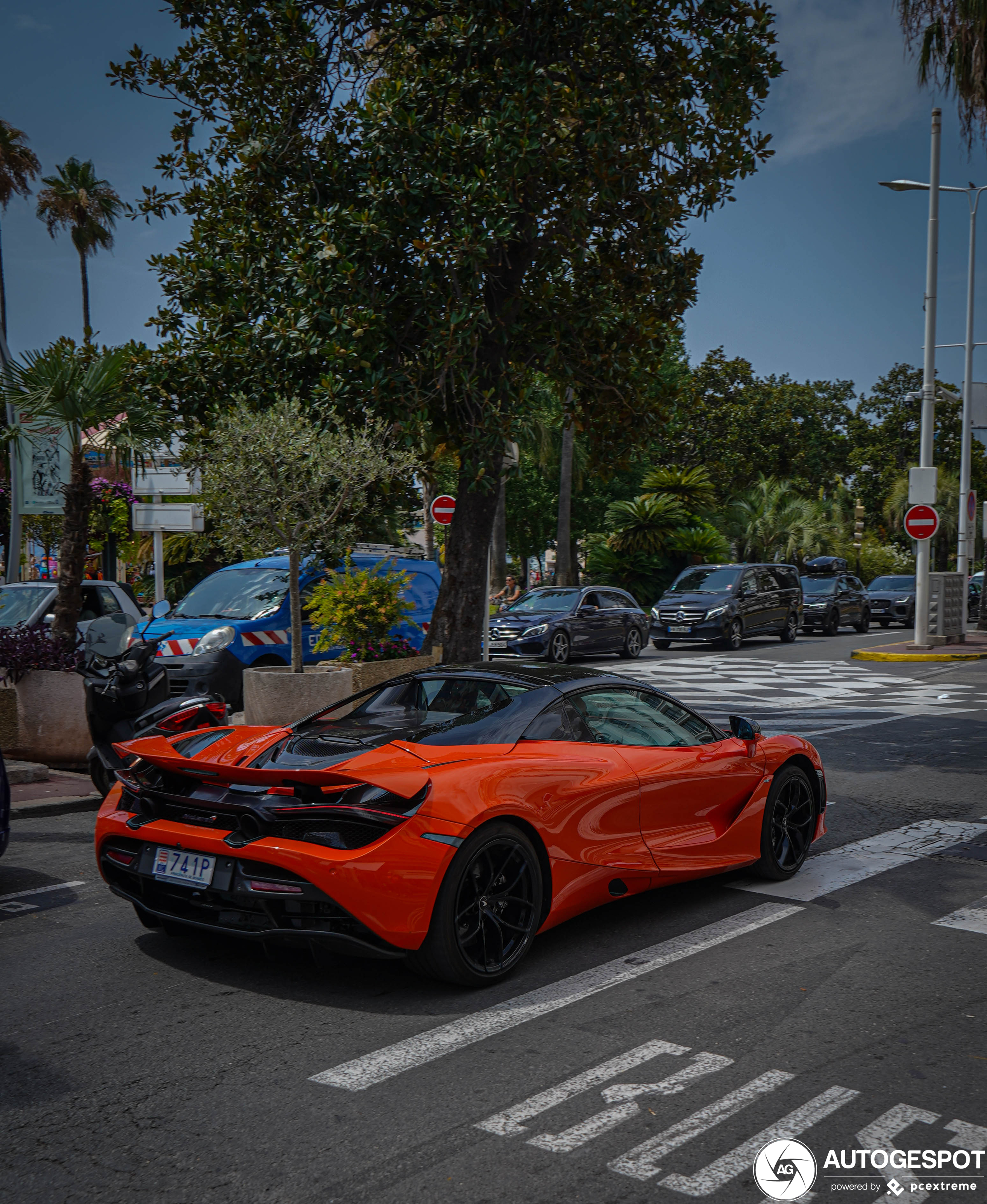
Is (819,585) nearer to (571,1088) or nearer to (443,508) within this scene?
(443,508)

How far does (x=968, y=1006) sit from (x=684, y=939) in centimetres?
128

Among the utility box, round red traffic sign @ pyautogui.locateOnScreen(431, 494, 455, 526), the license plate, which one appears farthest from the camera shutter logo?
the utility box

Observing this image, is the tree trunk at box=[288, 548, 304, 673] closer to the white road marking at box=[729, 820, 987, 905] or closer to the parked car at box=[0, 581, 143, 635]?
the parked car at box=[0, 581, 143, 635]

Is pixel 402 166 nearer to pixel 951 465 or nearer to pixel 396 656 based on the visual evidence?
pixel 396 656

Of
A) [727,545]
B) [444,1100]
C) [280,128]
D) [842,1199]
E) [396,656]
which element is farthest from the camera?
[727,545]

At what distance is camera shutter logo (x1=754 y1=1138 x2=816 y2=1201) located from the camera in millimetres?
3111

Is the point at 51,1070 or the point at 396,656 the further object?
the point at 396,656

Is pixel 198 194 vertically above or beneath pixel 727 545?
above

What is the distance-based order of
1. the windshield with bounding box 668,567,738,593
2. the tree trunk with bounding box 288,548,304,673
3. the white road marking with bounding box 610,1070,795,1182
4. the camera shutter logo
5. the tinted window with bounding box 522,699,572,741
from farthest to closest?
1. the windshield with bounding box 668,567,738,593
2. the tree trunk with bounding box 288,548,304,673
3. the tinted window with bounding box 522,699,572,741
4. the white road marking with bounding box 610,1070,795,1182
5. the camera shutter logo

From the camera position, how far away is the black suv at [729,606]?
26.2m

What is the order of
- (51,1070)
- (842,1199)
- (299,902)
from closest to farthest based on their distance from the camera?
(842,1199) < (51,1070) < (299,902)

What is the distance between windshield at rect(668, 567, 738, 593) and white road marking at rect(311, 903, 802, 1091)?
21719 millimetres

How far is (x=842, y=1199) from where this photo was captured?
10.1 feet

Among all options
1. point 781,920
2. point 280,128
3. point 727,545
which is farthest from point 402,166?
point 727,545
